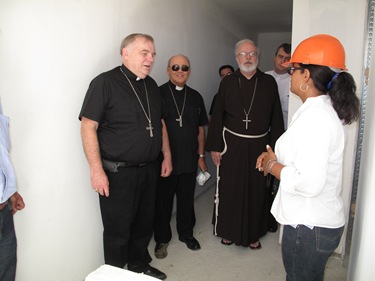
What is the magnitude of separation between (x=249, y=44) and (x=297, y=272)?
2.01 metres

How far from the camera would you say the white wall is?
1616 mm

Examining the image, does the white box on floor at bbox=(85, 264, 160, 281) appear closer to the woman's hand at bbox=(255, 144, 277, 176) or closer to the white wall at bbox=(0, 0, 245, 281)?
the woman's hand at bbox=(255, 144, 277, 176)

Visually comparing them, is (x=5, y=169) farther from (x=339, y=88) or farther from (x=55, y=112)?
(x=339, y=88)

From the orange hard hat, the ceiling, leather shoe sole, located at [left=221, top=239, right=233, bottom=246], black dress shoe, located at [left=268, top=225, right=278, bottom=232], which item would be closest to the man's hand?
the orange hard hat

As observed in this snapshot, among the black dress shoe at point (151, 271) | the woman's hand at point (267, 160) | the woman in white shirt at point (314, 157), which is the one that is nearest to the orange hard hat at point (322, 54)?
the woman in white shirt at point (314, 157)

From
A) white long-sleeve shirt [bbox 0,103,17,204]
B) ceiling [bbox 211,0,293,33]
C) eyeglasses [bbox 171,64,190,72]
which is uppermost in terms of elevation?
ceiling [bbox 211,0,293,33]

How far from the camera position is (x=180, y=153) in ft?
8.91

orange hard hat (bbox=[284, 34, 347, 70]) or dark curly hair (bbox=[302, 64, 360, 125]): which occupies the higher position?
orange hard hat (bbox=[284, 34, 347, 70])

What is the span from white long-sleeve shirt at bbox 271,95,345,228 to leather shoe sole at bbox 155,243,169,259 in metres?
1.54

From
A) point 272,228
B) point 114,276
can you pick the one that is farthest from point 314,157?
point 272,228

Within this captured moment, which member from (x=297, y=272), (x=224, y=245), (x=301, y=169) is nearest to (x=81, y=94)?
(x=301, y=169)

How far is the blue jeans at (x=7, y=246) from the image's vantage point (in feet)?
4.61

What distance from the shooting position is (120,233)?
212 centimetres

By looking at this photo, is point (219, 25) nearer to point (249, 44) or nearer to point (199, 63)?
point (199, 63)
